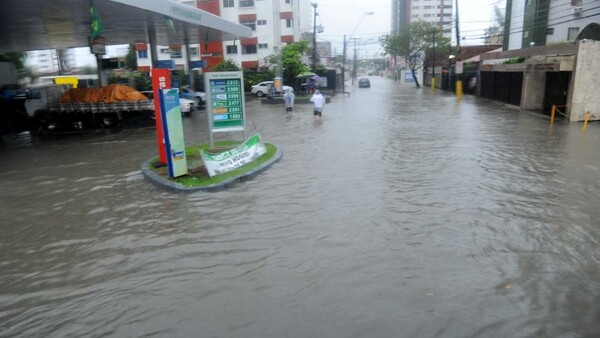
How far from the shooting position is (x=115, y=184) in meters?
10.6

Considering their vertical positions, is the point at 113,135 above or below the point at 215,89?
→ below

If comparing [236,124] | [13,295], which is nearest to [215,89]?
[236,124]

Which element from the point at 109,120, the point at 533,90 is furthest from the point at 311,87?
the point at 109,120

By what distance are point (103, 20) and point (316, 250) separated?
19.9m

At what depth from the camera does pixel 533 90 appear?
26.0m

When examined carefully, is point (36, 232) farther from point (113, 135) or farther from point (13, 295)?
point (113, 135)

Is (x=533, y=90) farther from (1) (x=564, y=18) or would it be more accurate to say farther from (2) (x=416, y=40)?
(2) (x=416, y=40)

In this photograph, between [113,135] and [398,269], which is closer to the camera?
[398,269]

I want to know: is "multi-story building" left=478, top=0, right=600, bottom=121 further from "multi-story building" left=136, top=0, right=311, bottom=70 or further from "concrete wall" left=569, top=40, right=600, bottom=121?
"multi-story building" left=136, top=0, right=311, bottom=70

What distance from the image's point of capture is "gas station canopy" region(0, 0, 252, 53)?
17219 mm

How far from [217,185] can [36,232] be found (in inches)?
132

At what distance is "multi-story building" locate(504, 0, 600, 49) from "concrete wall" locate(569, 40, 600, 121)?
1238 centimetres

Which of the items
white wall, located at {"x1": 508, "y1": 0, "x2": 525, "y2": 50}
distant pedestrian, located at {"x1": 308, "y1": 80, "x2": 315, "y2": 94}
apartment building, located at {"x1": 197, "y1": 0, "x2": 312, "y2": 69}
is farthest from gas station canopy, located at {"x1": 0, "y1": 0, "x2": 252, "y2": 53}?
white wall, located at {"x1": 508, "y1": 0, "x2": 525, "y2": 50}

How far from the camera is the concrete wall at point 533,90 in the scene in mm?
25719
